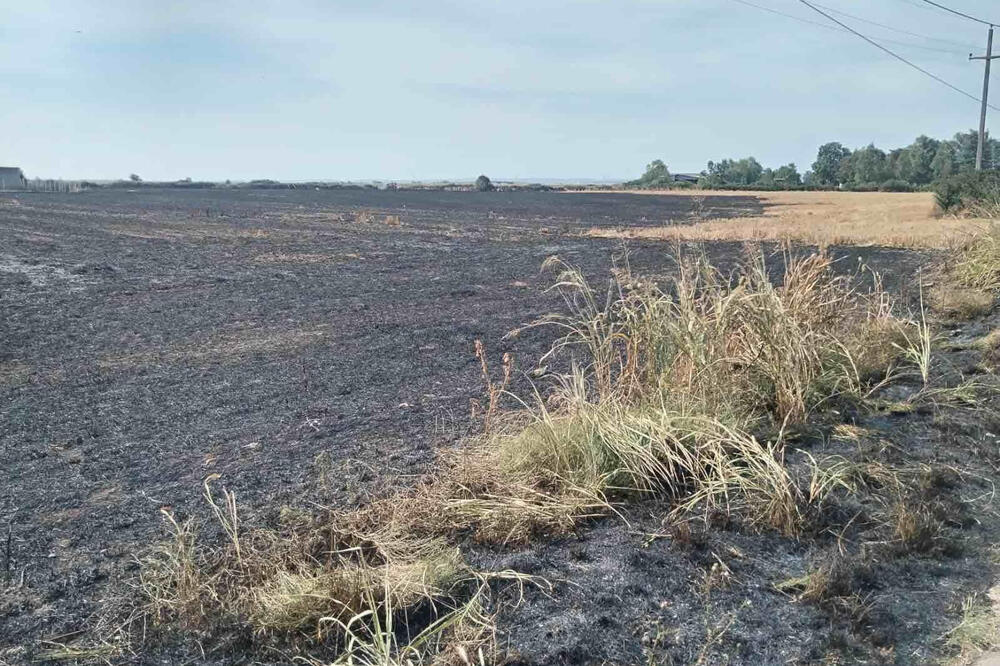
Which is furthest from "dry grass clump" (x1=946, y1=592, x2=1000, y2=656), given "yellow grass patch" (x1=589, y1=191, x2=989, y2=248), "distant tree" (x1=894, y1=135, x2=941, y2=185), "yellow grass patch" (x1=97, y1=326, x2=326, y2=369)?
"distant tree" (x1=894, y1=135, x2=941, y2=185)

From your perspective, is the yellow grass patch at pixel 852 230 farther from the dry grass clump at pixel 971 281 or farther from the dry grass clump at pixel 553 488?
the dry grass clump at pixel 553 488

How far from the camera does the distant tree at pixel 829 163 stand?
5054 inches

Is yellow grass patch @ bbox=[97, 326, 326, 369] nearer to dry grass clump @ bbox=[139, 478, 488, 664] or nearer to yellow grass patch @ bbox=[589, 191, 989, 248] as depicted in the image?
dry grass clump @ bbox=[139, 478, 488, 664]

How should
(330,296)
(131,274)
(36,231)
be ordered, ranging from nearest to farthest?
(330,296)
(131,274)
(36,231)

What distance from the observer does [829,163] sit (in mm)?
136875

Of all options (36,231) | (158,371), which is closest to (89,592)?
(158,371)

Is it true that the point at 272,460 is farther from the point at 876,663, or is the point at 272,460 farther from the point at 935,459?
the point at 935,459

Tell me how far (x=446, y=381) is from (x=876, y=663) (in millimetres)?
5136

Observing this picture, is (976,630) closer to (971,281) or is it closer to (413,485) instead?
(413,485)

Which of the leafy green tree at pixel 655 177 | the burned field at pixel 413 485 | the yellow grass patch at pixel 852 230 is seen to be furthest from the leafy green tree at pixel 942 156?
the burned field at pixel 413 485

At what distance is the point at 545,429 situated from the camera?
488 cm

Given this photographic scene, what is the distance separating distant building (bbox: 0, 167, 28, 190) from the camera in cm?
7762

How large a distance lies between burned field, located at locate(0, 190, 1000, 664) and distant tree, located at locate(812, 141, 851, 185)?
4719 inches

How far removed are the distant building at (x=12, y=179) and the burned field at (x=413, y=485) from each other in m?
77.2
